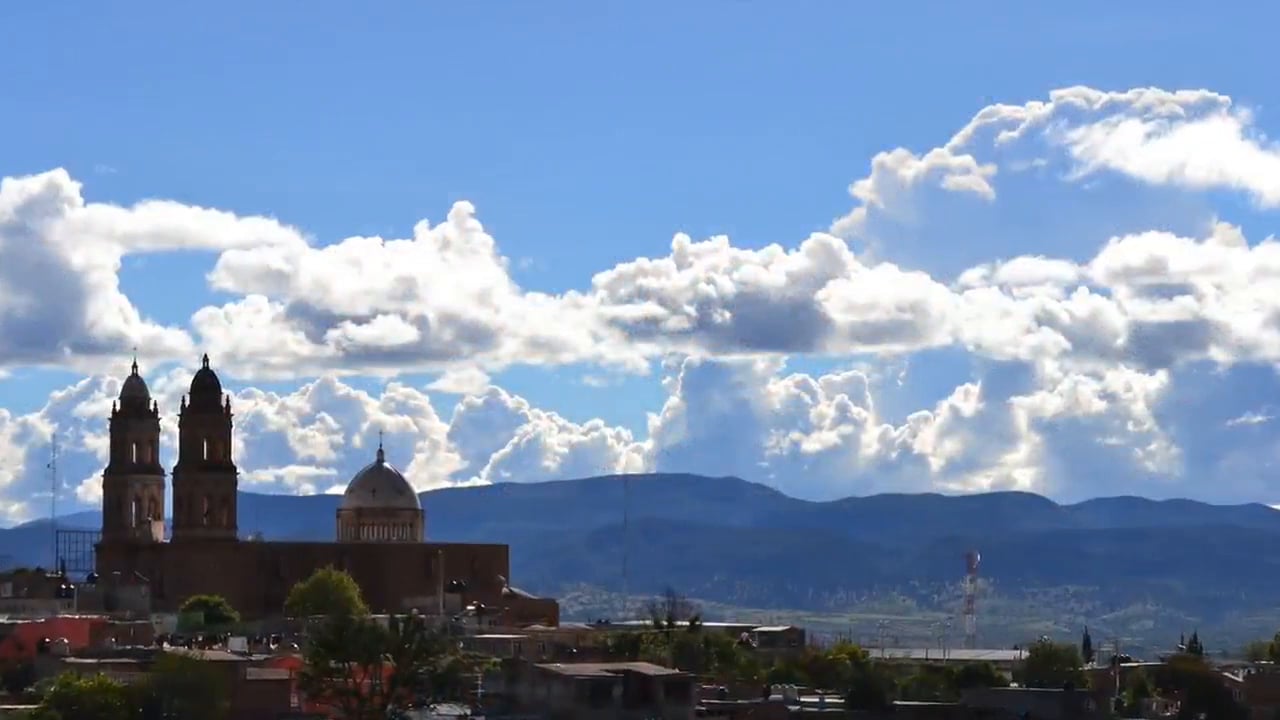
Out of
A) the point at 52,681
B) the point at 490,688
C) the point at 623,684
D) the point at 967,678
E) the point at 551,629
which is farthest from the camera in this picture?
the point at 551,629

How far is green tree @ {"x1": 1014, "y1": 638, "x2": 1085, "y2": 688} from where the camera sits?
16450 centimetres

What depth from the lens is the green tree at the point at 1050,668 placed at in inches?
6476

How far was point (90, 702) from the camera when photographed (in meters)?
121

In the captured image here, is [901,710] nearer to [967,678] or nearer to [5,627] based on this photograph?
[967,678]

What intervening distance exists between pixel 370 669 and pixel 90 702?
1070 centimetres

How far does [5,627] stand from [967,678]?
51.0 m

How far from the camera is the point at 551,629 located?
19725cm

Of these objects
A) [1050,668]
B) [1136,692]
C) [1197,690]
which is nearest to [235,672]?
[1197,690]

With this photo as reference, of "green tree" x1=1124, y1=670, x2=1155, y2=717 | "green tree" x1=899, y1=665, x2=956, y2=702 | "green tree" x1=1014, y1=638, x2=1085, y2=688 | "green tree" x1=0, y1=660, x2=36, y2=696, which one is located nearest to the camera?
"green tree" x1=0, y1=660, x2=36, y2=696

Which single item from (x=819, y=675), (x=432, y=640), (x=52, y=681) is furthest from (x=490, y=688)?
(x=819, y=675)

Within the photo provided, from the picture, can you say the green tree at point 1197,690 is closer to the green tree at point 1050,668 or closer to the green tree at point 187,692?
the green tree at point 1050,668

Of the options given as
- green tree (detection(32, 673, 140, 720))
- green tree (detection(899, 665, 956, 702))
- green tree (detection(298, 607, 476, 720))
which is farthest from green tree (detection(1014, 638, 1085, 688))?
green tree (detection(32, 673, 140, 720))

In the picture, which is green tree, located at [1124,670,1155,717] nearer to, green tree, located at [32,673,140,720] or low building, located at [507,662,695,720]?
low building, located at [507,662,695,720]

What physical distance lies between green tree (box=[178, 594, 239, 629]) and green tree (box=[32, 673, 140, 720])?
6518 cm
